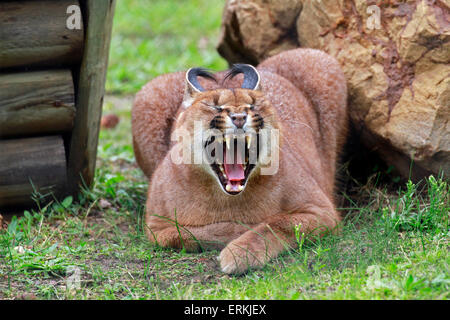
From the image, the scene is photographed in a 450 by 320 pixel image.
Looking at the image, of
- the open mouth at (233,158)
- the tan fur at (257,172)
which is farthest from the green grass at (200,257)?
the open mouth at (233,158)

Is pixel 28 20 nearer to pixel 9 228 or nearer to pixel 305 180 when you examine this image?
pixel 9 228

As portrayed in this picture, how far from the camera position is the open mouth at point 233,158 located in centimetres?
514

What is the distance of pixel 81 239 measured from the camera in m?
6.09

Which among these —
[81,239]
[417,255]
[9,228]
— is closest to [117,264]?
[81,239]

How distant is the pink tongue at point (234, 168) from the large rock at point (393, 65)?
1.87m

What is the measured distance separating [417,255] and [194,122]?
1.98 meters

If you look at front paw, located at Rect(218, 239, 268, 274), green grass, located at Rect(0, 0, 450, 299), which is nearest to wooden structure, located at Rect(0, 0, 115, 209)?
green grass, located at Rect(0, 0, 450, 299)

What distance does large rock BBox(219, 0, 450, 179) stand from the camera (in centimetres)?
594

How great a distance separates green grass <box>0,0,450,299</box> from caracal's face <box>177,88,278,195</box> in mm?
734

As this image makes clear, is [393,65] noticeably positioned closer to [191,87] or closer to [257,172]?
[257,172]

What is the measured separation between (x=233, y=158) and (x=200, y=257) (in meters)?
0.91

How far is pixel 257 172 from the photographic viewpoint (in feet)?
17.6

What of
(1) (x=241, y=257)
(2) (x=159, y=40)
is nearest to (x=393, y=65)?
(1) (x=241, y=257)

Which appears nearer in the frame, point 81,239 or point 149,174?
point 81,239
